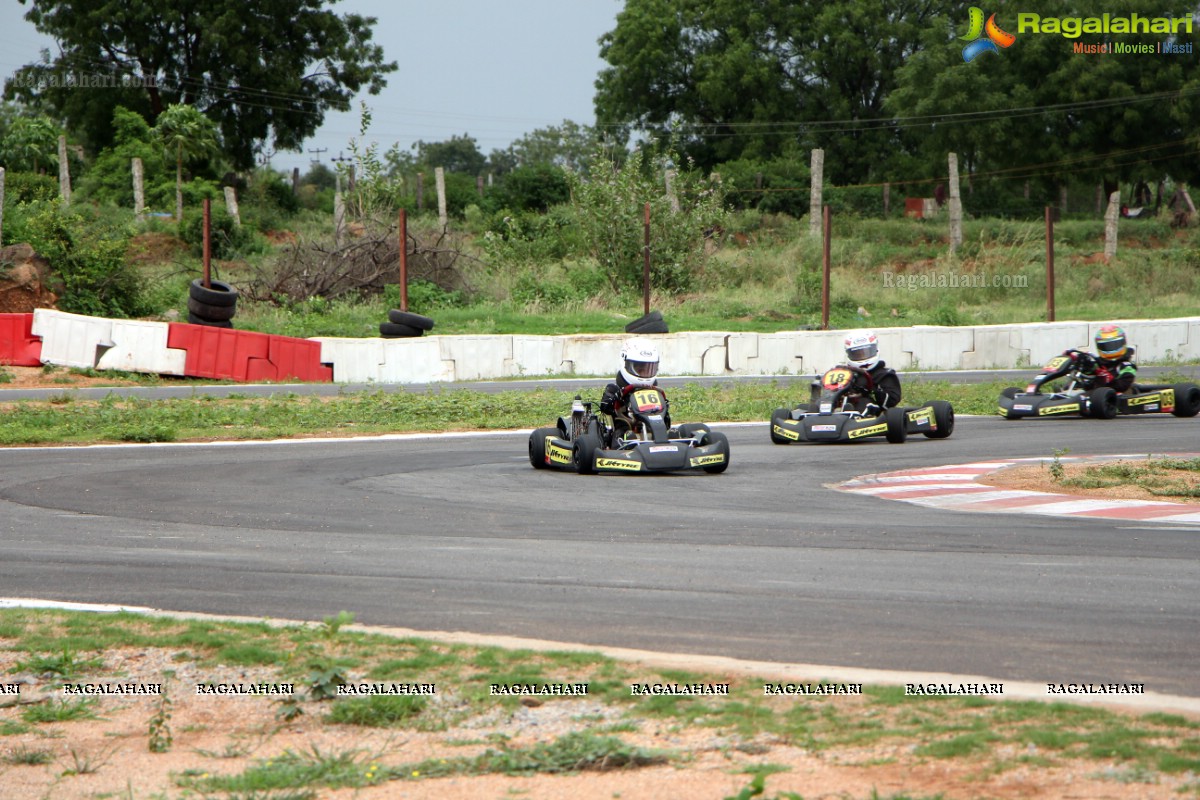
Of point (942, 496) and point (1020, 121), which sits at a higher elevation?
point (1020, 121)

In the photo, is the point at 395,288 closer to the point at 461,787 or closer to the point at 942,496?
the point at 942,496

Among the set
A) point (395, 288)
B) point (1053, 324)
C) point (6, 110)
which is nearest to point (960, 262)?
point (1053, 324)

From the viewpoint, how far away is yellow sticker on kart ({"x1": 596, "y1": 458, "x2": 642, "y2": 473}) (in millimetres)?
10625

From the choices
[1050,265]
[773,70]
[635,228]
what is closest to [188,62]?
[773,70]

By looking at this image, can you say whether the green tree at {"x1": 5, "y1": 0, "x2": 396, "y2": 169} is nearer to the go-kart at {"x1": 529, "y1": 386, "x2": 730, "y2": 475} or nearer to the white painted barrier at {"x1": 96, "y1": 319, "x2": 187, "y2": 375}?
the white painted barrier at {"x1": 96, "y1": 319, "x2": 187, "y2": 375}

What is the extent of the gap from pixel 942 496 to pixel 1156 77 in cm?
4026

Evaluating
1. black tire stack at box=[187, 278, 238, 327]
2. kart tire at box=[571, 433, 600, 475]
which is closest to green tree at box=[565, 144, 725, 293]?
black tire stack at box=[187, 278, 238, 327]

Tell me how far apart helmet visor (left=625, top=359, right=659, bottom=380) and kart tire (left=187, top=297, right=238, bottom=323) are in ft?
34.9

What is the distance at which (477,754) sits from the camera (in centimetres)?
394

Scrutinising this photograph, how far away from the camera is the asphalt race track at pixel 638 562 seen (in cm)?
503

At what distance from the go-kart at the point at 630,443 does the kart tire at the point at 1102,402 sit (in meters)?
5.91

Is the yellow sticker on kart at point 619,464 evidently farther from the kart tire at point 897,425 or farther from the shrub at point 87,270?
the shrub at point 87,270

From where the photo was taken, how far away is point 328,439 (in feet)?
44.1

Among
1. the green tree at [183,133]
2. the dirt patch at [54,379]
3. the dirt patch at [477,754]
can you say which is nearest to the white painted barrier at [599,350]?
the dirt patch at [54,379]
